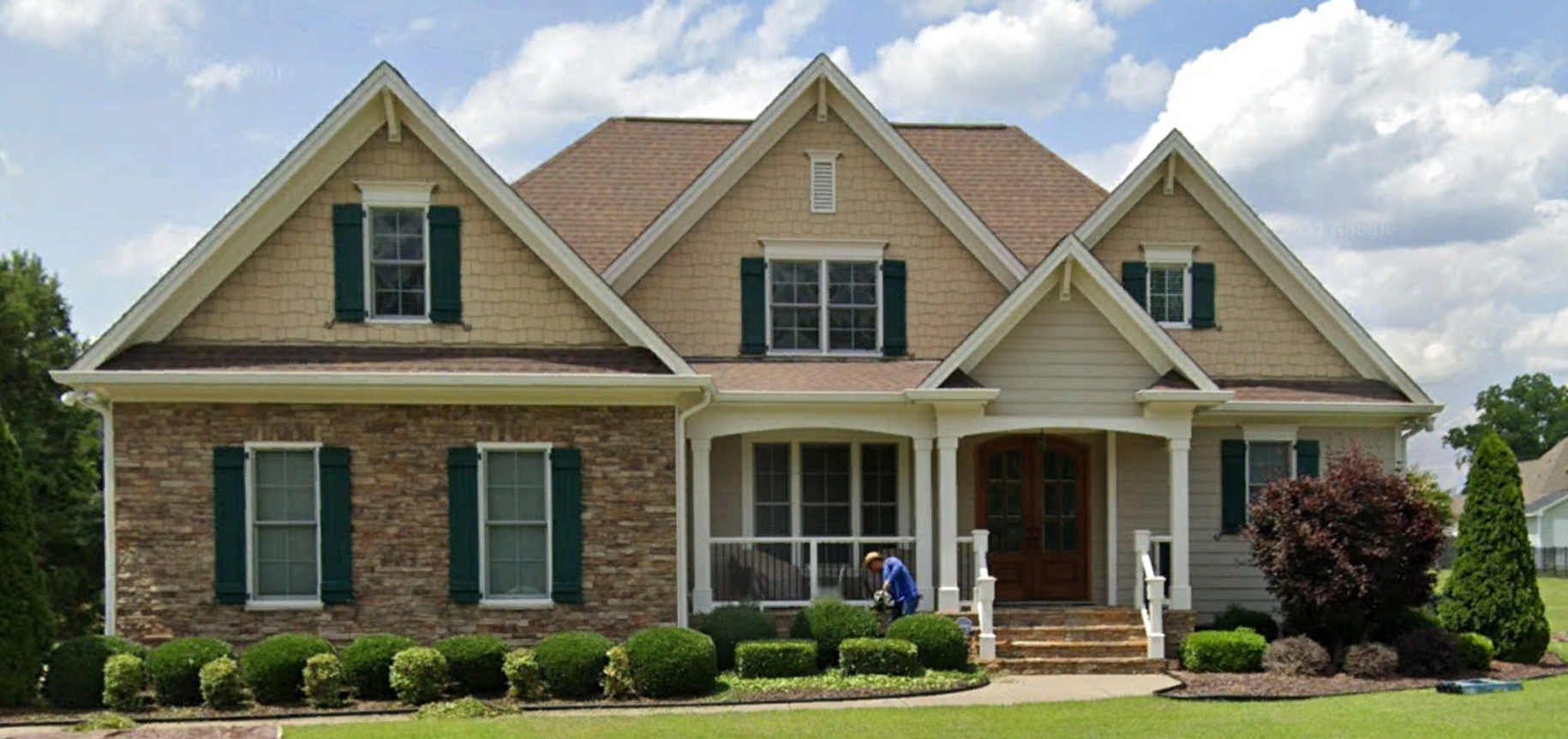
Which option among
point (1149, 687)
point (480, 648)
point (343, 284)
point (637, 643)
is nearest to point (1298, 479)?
point (1149, 687)

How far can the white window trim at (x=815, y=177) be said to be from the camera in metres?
20.6

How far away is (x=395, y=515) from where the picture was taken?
675 inches

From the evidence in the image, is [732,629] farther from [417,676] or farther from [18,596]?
[18,596]

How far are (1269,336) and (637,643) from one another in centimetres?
1136

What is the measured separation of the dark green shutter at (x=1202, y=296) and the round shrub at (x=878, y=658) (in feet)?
26.5

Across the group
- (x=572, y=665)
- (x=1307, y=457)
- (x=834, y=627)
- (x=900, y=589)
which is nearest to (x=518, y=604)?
(x=572, y=665)

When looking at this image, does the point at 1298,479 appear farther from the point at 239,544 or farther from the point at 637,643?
the point at 239,544

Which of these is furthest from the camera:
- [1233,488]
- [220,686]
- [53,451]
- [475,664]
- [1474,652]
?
[53,451]

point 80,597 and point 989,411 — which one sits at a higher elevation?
point 989,411

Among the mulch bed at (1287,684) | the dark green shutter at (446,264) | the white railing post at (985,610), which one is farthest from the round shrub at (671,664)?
the mulch bed at (1287,684)

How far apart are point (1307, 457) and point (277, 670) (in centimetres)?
1434

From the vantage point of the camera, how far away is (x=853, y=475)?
20594 millimetres

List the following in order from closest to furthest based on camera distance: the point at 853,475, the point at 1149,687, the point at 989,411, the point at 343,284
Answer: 1. the point at 1149,687
2. the point at 343,284
3. the point at 989,411
4. the point at 853,475

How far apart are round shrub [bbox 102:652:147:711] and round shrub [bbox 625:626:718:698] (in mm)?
5085
